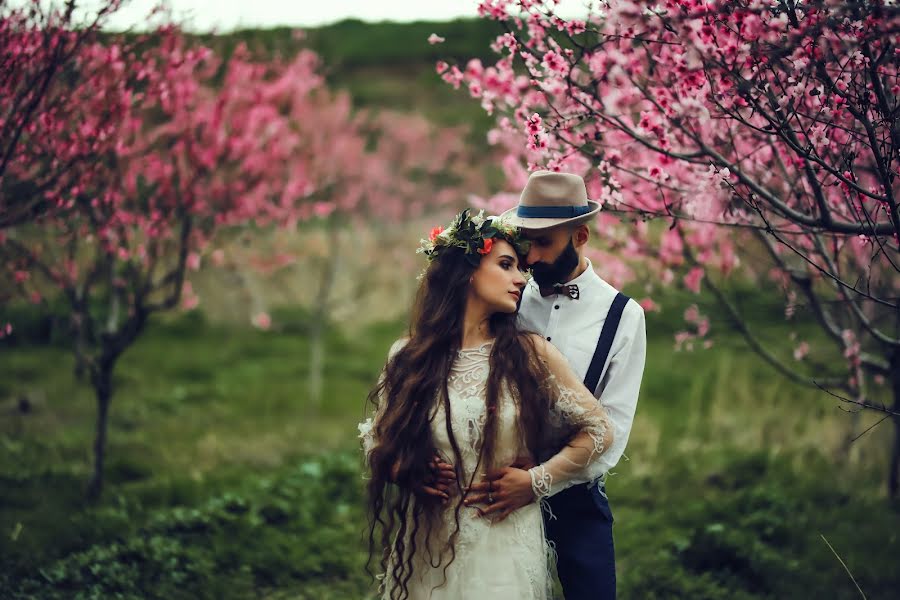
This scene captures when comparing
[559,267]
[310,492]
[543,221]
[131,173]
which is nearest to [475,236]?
[543,221]

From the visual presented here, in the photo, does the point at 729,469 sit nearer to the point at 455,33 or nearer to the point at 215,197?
the point at 215,197

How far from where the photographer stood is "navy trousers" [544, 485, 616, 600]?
304 cm

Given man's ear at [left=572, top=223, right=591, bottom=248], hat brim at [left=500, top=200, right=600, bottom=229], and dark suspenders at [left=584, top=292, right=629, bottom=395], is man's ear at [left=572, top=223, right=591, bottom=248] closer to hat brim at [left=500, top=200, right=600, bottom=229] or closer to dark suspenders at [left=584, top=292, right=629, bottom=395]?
hat brim at [left=500, top=200, right=600, bottom=229]

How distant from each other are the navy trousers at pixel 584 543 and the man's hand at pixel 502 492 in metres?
0.36

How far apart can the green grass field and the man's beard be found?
2.38 meters

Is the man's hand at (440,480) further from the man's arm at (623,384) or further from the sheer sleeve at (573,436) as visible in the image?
the man's arm at (623,384)

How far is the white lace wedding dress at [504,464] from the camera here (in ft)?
9.28

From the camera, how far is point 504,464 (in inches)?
113

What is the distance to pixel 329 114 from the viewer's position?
12.2 metres

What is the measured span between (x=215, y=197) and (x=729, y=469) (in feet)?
17.1

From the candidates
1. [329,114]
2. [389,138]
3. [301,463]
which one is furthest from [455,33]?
[301,463]

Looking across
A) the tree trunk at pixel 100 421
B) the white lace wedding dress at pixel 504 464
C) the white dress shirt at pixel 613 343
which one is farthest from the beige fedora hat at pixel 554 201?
the tree trunk at pixel 100 421

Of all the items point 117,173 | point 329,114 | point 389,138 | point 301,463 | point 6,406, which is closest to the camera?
point 117,173

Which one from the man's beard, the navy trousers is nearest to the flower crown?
the man's beard
